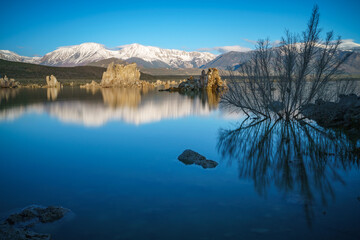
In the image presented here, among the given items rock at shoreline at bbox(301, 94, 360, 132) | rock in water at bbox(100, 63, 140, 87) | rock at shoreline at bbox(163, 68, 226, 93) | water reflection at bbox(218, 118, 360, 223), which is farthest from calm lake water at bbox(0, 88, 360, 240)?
rock in water at bbox(100, 63, 140, 87)

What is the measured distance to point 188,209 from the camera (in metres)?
4.70

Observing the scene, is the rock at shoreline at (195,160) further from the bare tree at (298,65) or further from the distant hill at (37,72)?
the distant hill at (37,72)

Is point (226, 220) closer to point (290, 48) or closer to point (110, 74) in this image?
point (290, 48)

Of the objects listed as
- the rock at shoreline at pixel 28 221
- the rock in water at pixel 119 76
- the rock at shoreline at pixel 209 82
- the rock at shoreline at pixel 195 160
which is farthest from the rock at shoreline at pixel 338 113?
the rock in water at pixel 119 76

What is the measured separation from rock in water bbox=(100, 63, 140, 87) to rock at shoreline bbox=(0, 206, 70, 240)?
2343 inches

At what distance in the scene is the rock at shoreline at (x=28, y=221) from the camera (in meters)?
3.71

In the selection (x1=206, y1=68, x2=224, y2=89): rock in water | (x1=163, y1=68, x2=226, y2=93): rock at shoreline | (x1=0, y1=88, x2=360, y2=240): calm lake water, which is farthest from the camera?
(x1=206, y1=68, x2=224, y2=89): rock in water

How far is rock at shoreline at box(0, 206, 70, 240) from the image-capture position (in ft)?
12.2

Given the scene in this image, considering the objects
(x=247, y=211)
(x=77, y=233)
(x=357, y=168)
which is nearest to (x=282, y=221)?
(x=247, y=211)

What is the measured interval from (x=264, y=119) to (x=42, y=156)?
931cm

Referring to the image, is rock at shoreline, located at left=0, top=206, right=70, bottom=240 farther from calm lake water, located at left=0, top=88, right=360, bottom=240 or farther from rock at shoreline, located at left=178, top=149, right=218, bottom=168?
rock at shoreline, located at left=178, top=149, right=218, bottom=168

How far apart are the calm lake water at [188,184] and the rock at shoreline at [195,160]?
218mm

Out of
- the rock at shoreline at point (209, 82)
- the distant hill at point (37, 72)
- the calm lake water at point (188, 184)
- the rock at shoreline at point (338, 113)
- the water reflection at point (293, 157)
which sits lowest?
the calm lake water at point (188, 184)

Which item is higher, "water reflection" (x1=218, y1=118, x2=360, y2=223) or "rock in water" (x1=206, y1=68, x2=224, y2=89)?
"rock in water" (x1=206, y1=68, x2=224, y2=89)
